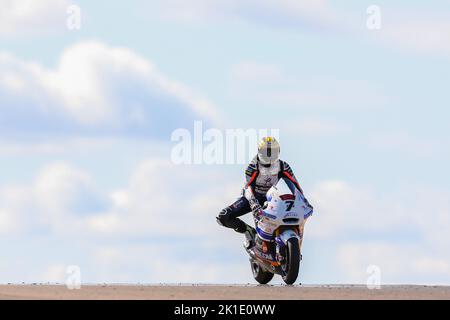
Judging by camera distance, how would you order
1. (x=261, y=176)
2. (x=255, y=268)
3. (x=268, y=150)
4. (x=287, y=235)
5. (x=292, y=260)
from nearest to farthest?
(x=292, y=260), (x=287, y=235), (x=268, y=150), (x=261, y=176), (x=255, y=268)

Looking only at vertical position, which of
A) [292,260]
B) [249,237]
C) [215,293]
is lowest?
[215,293]

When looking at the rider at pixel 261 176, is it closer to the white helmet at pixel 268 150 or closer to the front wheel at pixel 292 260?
the white helmet at pixel 268 150

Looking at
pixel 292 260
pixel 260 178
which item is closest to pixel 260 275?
pixel 260 178

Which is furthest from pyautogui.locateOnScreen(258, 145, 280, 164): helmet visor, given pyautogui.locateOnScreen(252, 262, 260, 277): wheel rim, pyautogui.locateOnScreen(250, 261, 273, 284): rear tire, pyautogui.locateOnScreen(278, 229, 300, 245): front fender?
pyautogui.locateOnScreen(252, 262, 260, 277): wheel rim

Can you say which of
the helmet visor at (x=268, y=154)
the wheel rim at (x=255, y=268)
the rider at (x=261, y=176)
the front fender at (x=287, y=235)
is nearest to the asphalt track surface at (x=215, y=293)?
the front fender at (x=287, y=235)

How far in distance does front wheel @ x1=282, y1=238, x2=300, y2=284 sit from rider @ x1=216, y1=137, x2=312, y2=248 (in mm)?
1615

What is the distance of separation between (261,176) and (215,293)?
206 inches

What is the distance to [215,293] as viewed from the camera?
21891 mm

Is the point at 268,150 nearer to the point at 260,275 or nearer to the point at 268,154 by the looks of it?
the point at 268,154

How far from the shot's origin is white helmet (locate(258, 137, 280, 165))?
26297mm

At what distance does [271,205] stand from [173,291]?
3838 mm

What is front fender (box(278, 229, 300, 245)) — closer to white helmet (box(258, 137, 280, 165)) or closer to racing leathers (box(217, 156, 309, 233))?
racing leathers (box(217, 156, 309, 233))
